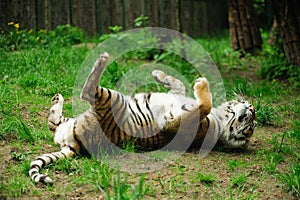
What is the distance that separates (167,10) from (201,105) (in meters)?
8.27

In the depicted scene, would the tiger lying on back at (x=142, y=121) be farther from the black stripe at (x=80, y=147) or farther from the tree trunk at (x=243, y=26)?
the tree trunk at (x=243, y=26)

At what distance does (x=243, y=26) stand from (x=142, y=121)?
18.6 feet

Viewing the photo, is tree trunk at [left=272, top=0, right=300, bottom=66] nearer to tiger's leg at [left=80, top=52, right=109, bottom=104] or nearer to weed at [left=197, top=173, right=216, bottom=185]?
weed at [left=197, top=173, right=216, bottom=185]

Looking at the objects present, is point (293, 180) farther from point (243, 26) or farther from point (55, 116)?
point (243, 26)

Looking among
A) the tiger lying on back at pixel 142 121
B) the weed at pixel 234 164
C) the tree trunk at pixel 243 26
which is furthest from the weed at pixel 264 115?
the tree trunk at pixel 243 26

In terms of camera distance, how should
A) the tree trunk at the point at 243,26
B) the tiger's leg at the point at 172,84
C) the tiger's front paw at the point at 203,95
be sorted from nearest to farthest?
the tiger's front paw at the point at 203,95 → the tiger's leg at the point at 172,84 → the tree trunk at the point at 243,26

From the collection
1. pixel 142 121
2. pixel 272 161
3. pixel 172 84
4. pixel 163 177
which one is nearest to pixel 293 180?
pixel 272 161

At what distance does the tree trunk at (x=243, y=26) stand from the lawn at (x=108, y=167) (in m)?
2.36

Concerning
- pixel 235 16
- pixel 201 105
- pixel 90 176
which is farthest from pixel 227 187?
pixel 235 16

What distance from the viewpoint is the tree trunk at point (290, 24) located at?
7.52m

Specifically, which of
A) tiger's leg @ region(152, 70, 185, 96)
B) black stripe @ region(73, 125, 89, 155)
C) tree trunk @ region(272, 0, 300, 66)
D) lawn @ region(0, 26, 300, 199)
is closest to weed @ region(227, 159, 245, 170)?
lawn @ region(0, 26, 300, 199)

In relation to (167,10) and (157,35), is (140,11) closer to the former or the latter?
(167,10)

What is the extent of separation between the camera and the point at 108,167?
3.84 m

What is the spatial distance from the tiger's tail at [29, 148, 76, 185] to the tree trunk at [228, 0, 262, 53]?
6.17 m
